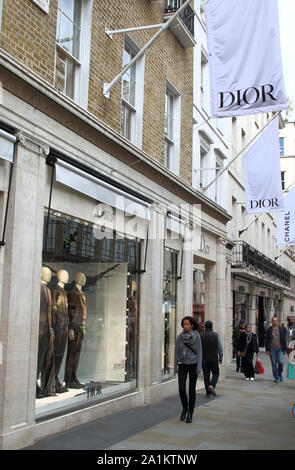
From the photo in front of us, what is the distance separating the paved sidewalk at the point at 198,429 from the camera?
23.9ft

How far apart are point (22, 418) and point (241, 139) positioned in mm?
20270

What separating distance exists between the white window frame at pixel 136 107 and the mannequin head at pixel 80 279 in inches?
132

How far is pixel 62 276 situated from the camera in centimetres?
870

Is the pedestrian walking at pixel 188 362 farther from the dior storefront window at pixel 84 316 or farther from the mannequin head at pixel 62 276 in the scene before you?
the mannequin head at pixel 62 276

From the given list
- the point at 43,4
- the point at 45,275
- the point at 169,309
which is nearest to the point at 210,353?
the point at 169,309

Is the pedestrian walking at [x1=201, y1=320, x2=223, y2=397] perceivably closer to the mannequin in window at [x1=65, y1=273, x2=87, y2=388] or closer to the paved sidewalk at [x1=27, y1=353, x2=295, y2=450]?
the paved sidewalk at [x1=27, y1=353, x2=295, y2=450]

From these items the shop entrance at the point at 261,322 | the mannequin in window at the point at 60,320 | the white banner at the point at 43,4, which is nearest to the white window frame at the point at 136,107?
the white banner at the point at 43,4

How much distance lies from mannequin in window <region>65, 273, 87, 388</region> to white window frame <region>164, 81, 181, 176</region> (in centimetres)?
534

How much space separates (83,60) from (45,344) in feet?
16.3

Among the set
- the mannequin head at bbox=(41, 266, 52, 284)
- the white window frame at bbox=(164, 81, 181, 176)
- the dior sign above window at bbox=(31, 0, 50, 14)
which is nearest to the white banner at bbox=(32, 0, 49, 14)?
the dior sign above window at bbox=(31, 0, 50, 14)

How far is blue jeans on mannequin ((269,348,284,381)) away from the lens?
15.1 meters

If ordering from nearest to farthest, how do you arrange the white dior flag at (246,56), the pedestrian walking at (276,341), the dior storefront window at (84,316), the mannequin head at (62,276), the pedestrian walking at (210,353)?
the dior storefront window at (84,316)
the mannequin head at (62,276)
the white dior flag at (246,56)
the pedestrian walking at (210,353)
the pedestrian walking at (276,341)

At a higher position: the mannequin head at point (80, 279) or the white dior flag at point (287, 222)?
the white dior flag at point (287, 222)

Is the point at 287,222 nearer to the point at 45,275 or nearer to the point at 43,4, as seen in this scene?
the point at 45,275
